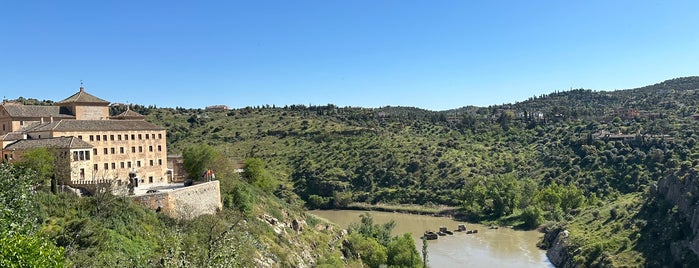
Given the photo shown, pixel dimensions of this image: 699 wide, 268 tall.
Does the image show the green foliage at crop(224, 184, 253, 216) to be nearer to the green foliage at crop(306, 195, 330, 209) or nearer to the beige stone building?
the beige stone building

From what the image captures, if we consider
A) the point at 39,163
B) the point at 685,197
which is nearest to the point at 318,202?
the point at 685,197

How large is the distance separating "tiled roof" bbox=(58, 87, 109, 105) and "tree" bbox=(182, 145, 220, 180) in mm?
8550

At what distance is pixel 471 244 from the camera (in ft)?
207

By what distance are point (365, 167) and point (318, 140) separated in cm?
1994

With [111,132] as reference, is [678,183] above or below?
below

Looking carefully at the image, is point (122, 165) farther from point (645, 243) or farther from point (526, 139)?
point (526, 139)

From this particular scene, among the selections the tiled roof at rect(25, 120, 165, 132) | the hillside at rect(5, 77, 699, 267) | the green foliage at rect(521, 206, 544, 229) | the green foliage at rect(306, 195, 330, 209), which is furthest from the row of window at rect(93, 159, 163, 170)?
the green foliage at rect(521, 206, 544, 229)

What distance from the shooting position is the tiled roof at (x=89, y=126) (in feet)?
119

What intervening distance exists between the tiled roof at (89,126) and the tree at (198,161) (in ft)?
13.9

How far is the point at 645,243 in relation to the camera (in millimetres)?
43656

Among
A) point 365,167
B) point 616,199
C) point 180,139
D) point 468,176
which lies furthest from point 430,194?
point 180,139

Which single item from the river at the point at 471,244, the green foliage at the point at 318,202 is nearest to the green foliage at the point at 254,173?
the river at the point at 471,244

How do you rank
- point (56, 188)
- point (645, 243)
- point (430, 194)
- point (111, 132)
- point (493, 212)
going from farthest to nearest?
point (430, 194) < point (493, 212) < point (645, 243) < point (111, 132) < point (56, 188)

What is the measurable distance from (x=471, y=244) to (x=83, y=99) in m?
43.8
